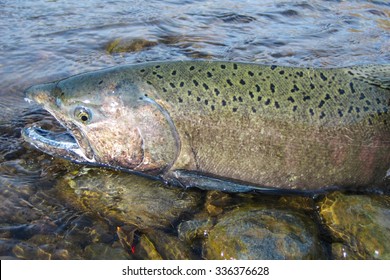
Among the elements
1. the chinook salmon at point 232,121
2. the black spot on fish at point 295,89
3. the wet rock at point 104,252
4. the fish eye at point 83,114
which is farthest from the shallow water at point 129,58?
the black spot on fish at point 295,89

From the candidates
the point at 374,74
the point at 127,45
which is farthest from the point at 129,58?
the point at 374,74

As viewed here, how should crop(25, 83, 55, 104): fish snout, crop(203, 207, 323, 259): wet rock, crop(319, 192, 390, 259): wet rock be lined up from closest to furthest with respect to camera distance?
crop(203, 207, 323, 259): wet rock, crop(319, 192, 390, 259): wet rock, crop(25, 83, 55, 104): fish snout

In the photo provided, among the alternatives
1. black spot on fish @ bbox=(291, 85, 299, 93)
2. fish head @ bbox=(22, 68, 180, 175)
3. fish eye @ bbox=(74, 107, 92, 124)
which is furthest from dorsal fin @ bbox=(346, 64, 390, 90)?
fish eye @ bbox=(74, 107, 92, 124)

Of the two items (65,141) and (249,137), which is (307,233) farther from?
(65,141)

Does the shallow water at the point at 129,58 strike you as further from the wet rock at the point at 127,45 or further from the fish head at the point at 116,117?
the fish head at the point at 116,117

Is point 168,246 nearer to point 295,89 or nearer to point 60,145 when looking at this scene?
point 60,145

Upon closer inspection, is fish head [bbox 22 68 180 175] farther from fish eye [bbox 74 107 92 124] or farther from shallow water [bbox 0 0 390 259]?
shallow water [bbox 0 0 390 259]
